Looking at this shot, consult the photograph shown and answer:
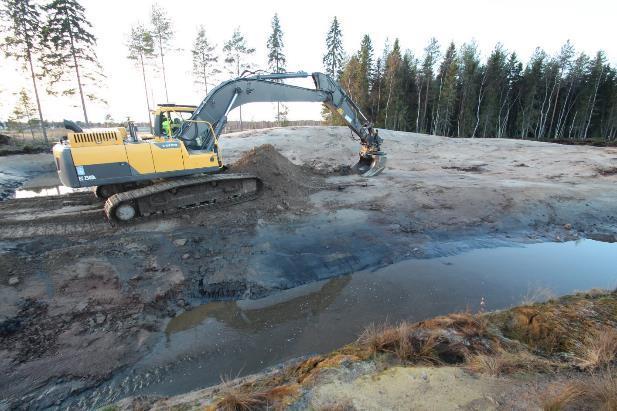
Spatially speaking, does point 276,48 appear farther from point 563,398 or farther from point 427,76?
point 563,398

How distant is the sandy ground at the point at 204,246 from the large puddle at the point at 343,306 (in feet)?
1.08

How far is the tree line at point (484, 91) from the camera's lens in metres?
36.4

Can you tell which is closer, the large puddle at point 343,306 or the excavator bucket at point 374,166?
the large puddle at point 343,306

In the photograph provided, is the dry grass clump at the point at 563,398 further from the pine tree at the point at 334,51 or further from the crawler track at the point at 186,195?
the pine tree at the point at 334,51

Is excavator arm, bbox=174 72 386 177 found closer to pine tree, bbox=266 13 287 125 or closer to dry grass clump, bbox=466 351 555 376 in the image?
dry grass clump, bbox=466 351 555 376

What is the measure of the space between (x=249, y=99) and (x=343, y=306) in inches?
275

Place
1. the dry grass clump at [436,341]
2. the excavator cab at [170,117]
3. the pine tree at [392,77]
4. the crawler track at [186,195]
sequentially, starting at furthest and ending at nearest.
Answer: the pine tree at [392,77] → the excavator cab at [170,117] → the crawler track at [186,195] → the dry grass clump at [436,341]

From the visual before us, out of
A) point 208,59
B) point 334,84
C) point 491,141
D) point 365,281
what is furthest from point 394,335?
point 208,59

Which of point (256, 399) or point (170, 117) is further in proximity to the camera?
point (170, 117)

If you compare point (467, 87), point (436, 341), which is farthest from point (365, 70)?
point (436, 341)

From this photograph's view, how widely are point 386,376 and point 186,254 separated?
4.79 metres

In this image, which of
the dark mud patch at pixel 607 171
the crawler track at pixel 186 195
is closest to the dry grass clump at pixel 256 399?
the crawler track at pixel 186 195

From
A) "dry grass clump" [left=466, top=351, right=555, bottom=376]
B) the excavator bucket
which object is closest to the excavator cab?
the excavator bucket

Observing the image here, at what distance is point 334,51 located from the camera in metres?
40.8
